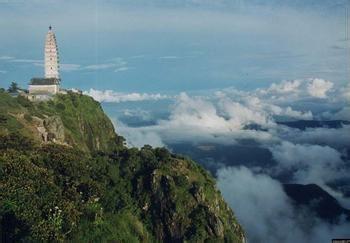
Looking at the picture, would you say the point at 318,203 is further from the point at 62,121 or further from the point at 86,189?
the point at 86,189

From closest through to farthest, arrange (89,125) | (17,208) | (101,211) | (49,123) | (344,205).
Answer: (17,208) → (101,211) → (49,123) → (89,125) → (344,205)

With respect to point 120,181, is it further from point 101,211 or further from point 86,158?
point 101,211

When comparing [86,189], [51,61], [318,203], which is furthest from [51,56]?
[318,203]

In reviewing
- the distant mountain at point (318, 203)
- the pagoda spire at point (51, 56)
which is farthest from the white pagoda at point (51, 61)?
the distant mountain at point (318, 203)

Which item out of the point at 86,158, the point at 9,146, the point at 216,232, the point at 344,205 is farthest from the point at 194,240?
the point at 344,205

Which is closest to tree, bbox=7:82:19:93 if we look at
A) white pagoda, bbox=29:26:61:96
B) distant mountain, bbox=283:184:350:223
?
white pagoda, bbox=29:26:61:96

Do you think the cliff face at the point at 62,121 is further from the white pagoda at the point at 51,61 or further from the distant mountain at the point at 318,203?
the distant mountain at the point at 318,203

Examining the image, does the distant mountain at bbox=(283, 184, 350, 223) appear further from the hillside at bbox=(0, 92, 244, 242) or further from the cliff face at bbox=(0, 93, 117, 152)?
the hillside at bbox=(0, 92, 244, 242)
